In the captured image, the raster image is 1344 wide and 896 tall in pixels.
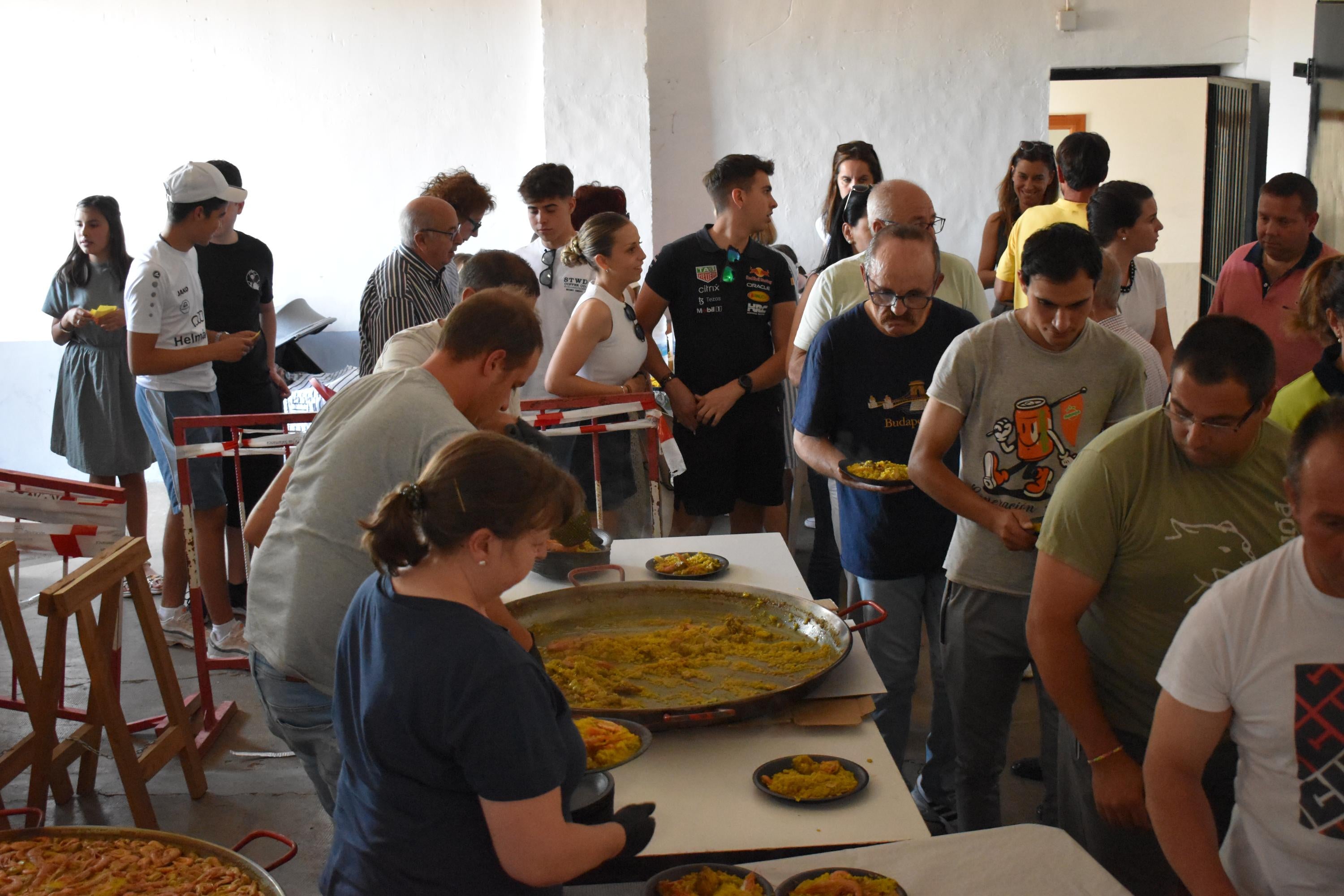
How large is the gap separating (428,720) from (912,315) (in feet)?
6.52

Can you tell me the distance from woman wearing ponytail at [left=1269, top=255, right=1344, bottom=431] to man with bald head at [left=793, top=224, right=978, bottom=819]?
799 millimetres

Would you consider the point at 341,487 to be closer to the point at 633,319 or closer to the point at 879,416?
the point at 879,416

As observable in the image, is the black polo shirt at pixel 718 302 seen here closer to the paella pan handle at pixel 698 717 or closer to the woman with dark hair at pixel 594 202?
the woman with dark hair at pixel 594 202

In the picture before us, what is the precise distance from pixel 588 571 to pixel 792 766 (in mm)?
1001

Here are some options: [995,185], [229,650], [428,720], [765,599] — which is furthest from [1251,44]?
[428,720]

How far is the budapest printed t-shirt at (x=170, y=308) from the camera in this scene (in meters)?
4.02

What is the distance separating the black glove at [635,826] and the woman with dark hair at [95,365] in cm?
400

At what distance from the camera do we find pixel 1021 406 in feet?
8.38

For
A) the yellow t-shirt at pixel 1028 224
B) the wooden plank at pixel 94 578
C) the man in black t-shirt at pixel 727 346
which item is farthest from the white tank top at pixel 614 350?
the wooden plank at pixel 94 578

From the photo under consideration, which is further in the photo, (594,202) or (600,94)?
(600,94)

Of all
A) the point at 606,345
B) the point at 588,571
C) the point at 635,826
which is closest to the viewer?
the point at 635,826

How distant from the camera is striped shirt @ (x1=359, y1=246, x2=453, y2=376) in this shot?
13.1 feet

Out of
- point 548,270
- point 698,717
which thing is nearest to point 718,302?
point 548,270

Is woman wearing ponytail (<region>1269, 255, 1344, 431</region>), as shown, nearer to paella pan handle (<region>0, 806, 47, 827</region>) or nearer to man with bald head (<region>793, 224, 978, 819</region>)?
man with bald head (<region>793, 224, 978, 819</region>)
